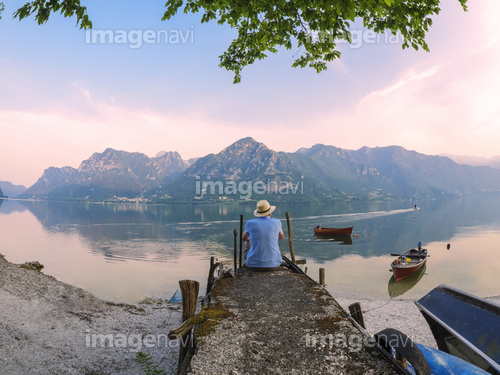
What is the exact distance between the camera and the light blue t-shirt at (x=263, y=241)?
880cm

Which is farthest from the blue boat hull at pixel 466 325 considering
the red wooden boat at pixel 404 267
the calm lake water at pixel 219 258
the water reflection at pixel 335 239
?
the water reflection at pixel 335 239

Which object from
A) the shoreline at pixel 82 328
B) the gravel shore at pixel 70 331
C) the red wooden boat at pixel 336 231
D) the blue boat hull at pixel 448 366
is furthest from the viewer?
the red wooden boat at pixel 336 231

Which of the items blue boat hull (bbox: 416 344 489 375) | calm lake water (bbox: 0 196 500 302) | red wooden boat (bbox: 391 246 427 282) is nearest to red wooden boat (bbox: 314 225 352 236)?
calm lake water (bbox: 0 196 500 302)

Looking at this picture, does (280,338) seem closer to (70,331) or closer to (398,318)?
(70,331)

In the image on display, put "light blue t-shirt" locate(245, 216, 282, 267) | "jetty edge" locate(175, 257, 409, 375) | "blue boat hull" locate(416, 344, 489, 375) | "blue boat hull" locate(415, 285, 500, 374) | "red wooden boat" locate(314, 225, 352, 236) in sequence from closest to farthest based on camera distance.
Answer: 1. "jetty edge" locate(175, 257, 409, 375)
2. "blue boat hull" locate(416, 344, 489, 375)
3. "blue boat hull" locate(415, 285, 500, 374)
4. "light blue t-shirt" locate(245, 216, 282, 267)
5. "red wooden boat" locate(314, 225, 352, 236)

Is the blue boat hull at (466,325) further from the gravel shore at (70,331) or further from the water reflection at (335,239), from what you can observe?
the water reflection at (335,239)

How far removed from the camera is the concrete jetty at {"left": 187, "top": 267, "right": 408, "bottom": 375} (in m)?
4.27

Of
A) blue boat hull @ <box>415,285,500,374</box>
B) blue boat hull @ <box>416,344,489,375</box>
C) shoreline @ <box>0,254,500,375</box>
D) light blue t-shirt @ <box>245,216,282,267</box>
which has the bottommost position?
shoreline @ <box>0,254,500,375</box>

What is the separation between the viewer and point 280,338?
16.7ft

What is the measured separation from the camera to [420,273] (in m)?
31.8

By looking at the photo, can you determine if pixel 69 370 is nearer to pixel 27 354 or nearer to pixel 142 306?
pixel 27 354

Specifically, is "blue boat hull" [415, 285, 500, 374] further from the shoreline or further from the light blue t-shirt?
the light blue t-shirt

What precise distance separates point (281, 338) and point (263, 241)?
4.07 m

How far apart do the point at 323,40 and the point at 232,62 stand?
3.45 meters
